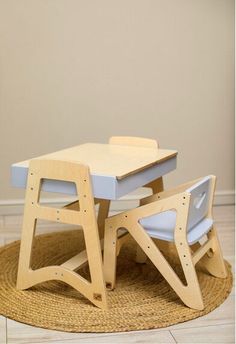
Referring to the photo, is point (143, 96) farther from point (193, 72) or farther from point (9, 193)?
point (9, 193)

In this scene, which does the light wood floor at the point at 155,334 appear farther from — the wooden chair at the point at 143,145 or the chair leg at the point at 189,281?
the wooden chair at the point at 143,145

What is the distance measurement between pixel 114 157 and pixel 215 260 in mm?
646

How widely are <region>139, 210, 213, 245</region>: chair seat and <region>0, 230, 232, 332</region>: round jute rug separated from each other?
266mm

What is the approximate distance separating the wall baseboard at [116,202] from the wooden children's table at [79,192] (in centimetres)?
109

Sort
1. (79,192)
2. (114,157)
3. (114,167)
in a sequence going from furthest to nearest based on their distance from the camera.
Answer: (114,157)
(114,167)
(79,192)

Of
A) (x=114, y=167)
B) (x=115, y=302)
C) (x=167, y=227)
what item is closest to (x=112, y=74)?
(x=114, y=167)

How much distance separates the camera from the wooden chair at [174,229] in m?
1.77

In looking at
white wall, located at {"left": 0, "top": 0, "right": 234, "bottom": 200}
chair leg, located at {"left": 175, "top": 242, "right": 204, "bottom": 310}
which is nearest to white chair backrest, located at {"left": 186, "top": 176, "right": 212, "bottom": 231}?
chair leg, located at {"left": 175, "top": 242, "right": 204, "bottom": 310}

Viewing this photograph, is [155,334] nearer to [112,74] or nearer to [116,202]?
[116,202]

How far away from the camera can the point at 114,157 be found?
6.84 feet

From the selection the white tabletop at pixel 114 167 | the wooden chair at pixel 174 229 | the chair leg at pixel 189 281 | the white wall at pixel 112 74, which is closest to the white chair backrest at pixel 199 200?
the wooden chair at pixel 174 229

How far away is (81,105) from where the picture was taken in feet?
9.86

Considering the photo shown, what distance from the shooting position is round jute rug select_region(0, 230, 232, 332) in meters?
1.71

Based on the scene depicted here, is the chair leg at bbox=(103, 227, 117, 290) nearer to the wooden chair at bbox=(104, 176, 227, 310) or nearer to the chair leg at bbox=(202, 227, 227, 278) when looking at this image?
the wooden chair at bbox=(104, 176, 227, 310)
